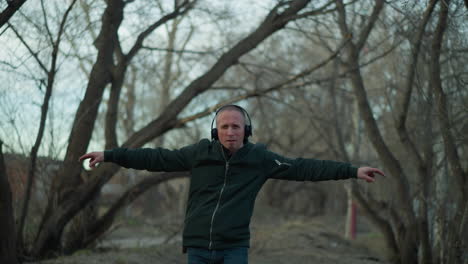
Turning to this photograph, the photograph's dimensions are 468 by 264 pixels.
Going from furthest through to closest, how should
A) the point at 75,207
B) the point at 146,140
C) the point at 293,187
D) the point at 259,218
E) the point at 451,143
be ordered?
1. the point at 293,187
2. the point at 259,218
3. the point at 146,140
4. the point at 75,207
5. the point at 451,143

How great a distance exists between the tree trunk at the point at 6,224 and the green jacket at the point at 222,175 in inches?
52.9

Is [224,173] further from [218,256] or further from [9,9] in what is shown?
[9,9]

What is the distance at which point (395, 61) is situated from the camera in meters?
7.96

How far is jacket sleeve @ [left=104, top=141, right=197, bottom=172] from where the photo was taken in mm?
3979

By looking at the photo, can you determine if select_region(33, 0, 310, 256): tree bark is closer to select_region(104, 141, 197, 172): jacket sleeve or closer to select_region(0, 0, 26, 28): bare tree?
select_region(0, 0, 26, 28): bare tree

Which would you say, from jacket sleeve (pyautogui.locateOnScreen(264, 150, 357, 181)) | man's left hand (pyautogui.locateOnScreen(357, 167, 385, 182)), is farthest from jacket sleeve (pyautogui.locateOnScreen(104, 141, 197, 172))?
man's left hand (pyautogui.locateOnScreen(357, 167, 385, 182))

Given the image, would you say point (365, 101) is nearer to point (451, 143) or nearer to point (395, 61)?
point (395, 61)

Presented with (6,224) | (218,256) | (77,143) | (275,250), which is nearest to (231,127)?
(218,256)

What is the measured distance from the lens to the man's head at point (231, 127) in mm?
3811

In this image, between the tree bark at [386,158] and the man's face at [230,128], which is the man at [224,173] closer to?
the man's face at [230,128]

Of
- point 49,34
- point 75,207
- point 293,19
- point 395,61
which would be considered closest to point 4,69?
point 49,34

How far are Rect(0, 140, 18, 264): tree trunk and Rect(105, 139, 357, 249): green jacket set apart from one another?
4.40 ft

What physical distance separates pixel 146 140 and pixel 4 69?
2.04 m

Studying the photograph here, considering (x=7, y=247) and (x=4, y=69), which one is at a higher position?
(x=4, y=69)
